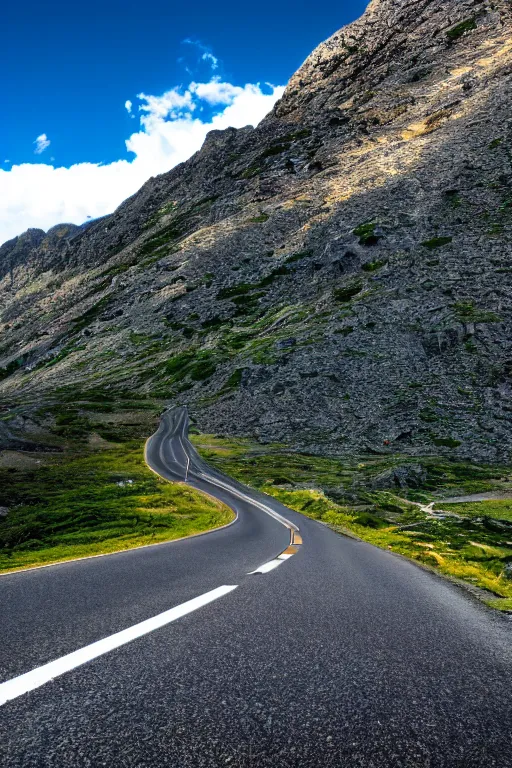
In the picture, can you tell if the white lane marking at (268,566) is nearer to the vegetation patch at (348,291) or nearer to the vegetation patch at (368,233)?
the vegetation patch at (348,291)

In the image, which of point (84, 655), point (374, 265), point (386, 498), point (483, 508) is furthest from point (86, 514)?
point (374, 265)

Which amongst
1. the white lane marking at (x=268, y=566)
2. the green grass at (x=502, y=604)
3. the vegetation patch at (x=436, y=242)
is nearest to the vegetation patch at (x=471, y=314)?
the vegetation patch at (x=436, y=242)

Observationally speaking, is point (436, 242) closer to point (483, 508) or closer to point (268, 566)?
point (483, 508)

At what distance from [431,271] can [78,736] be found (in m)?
101

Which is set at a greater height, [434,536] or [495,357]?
[495,357]

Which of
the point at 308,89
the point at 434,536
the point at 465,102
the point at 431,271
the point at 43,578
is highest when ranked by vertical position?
the point at 308,89

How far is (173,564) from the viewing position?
11.4m

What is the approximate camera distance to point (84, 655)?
14.2 ft

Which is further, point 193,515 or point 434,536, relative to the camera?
point 193,515

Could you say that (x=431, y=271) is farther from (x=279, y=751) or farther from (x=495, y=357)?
(x=279, y=751)

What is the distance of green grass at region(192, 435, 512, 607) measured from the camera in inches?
658

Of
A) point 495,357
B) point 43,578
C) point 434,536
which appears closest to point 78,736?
point 43,578

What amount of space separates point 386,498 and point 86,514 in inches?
1126

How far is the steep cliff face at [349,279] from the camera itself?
249ft
